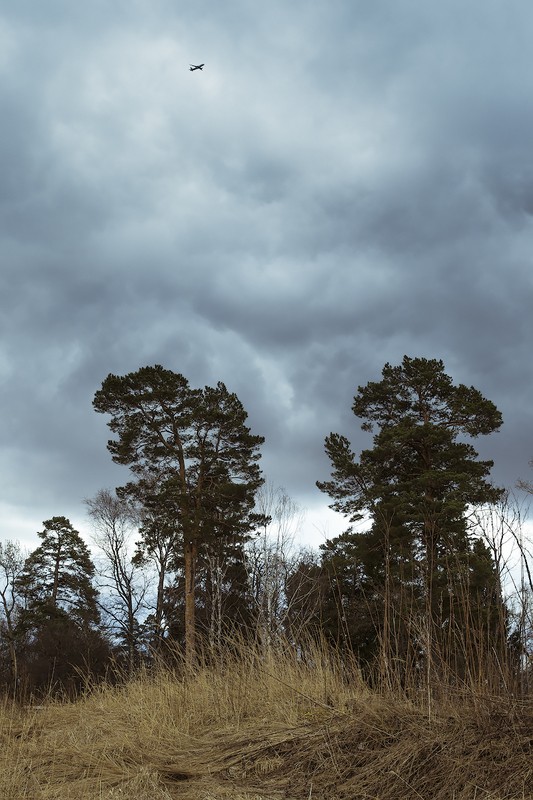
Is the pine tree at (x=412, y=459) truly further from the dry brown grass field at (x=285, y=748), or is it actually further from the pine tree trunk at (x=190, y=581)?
the dry brown grass field at (x=285, y=748)

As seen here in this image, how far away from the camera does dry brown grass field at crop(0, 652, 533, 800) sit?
3.56 metres

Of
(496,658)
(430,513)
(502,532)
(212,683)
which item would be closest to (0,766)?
(212,683)

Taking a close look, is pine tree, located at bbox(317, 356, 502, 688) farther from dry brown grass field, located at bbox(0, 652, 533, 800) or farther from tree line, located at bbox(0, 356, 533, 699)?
dry brown grass field, located at bbox(0, 652, 533, 800)

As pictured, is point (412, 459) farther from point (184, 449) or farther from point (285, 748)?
point (285, 748)

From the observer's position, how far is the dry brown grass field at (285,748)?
140 inches

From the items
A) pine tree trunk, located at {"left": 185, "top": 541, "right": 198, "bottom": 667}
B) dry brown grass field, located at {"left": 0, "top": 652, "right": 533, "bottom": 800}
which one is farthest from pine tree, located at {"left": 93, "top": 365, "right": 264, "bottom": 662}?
dry brown grass field, located at {"left": 0, "top": 652, "right": 533, "bottom": 800}

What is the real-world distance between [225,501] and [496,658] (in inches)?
813

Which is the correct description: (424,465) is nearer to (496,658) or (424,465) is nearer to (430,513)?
(430,513)

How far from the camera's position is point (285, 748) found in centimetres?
461

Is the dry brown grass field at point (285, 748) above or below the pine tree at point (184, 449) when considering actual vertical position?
below

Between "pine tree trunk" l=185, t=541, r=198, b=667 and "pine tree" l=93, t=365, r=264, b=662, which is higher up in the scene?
"pine tree" l=93, t=365, r=264, b=662

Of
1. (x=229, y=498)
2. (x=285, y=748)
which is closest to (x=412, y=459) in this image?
(x=229, y=498)

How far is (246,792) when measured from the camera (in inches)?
153

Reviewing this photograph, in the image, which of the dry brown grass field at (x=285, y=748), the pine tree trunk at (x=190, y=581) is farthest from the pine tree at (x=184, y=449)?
the dry brown grass field at (x=285, y=748)
